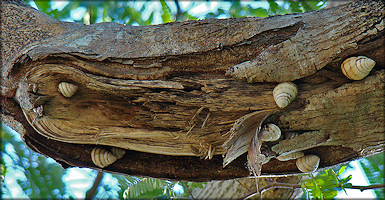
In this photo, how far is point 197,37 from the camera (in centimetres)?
229

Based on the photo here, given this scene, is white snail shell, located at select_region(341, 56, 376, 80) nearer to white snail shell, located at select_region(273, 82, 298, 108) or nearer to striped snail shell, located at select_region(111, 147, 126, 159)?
white snail shell, located at select_region(273, 82, 298, 108)

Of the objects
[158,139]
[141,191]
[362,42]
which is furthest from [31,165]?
[362,42]

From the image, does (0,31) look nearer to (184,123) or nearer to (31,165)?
(184,123)

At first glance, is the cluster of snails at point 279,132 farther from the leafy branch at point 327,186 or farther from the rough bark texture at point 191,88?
the leafy branch at point 327,186

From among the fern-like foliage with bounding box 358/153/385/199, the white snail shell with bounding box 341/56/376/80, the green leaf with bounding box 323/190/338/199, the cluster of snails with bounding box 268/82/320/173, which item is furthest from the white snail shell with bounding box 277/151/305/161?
the fern-like foliage with bounding box 358/153/385/199

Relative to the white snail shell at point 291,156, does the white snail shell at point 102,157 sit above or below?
above

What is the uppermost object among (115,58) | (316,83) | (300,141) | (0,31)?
(0,31)

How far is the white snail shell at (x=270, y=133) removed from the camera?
209 centimetres

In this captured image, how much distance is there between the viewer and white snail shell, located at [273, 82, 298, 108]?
1.99 meters

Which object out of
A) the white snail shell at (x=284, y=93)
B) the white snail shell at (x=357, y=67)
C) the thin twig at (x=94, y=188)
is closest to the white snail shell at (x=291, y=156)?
the white snail shell at (x=284, y=93)

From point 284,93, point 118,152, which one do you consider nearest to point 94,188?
point 118,152

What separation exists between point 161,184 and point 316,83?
2107 millimetres

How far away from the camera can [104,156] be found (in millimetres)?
2410

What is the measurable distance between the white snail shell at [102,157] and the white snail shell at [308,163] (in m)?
1.34
